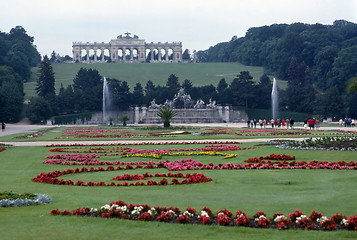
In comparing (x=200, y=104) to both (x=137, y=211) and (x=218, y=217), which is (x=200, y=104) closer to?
(x=137, y=211)

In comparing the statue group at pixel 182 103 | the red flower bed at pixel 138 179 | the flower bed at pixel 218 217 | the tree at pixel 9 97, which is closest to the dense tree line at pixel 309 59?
the statue group at pixel 182 103

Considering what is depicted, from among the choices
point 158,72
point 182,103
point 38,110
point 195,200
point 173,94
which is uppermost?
point 158,72

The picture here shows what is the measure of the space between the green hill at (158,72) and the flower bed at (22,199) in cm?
11101

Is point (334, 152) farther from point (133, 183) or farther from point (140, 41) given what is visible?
point (140, 41)

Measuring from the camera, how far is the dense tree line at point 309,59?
96250mm

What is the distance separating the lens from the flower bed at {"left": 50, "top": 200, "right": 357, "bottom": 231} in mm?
10242

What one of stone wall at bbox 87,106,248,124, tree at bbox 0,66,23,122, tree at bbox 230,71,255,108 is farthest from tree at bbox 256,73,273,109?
tree at bbox 0,66,23,122

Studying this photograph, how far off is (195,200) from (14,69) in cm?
11789

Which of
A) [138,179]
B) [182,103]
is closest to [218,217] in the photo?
[138,179]

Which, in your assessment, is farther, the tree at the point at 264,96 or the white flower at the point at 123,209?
the tree at the point at 264,96

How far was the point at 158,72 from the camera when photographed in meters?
148

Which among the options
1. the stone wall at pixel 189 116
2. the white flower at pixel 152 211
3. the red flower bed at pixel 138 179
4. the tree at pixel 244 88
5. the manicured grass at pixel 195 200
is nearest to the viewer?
the manicured grass at pixel 195 200

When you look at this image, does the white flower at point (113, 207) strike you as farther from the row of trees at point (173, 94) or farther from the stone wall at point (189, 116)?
the stone wall at point (189, 116)

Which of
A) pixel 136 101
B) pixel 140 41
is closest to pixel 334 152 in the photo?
pixel 136 101
